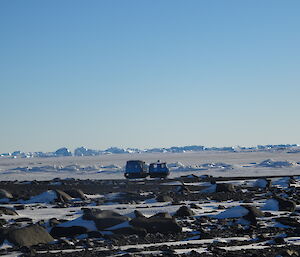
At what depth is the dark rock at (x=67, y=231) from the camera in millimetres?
16938

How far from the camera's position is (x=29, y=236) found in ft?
52.1

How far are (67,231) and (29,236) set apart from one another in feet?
4.84

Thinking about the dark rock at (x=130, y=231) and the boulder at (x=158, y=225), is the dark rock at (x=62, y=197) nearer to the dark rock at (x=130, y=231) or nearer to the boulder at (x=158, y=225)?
the boulder at (x=158, y=225)

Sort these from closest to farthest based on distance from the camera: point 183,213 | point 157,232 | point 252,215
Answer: point 157,232 → point 252,215 → point 183,213

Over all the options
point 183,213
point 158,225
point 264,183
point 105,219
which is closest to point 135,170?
point 264,183

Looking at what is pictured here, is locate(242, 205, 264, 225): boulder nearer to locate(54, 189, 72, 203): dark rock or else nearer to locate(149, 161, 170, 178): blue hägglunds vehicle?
locate(54, 189, 72, 203): dark rock

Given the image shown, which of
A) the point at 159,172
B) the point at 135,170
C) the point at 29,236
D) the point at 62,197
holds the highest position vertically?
the point at 135,170

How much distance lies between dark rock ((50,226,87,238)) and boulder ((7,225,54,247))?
1.97 ft

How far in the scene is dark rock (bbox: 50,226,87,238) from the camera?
1694 cm

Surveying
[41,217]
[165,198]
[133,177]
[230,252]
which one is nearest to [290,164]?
[133,177]

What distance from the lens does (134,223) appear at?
1756 centimetres

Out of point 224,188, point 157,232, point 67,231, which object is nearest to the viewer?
point 67,231

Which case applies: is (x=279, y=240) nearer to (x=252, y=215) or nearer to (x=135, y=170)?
(x=252, y=215)

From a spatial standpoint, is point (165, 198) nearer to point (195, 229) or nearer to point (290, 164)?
point (195, 229)
